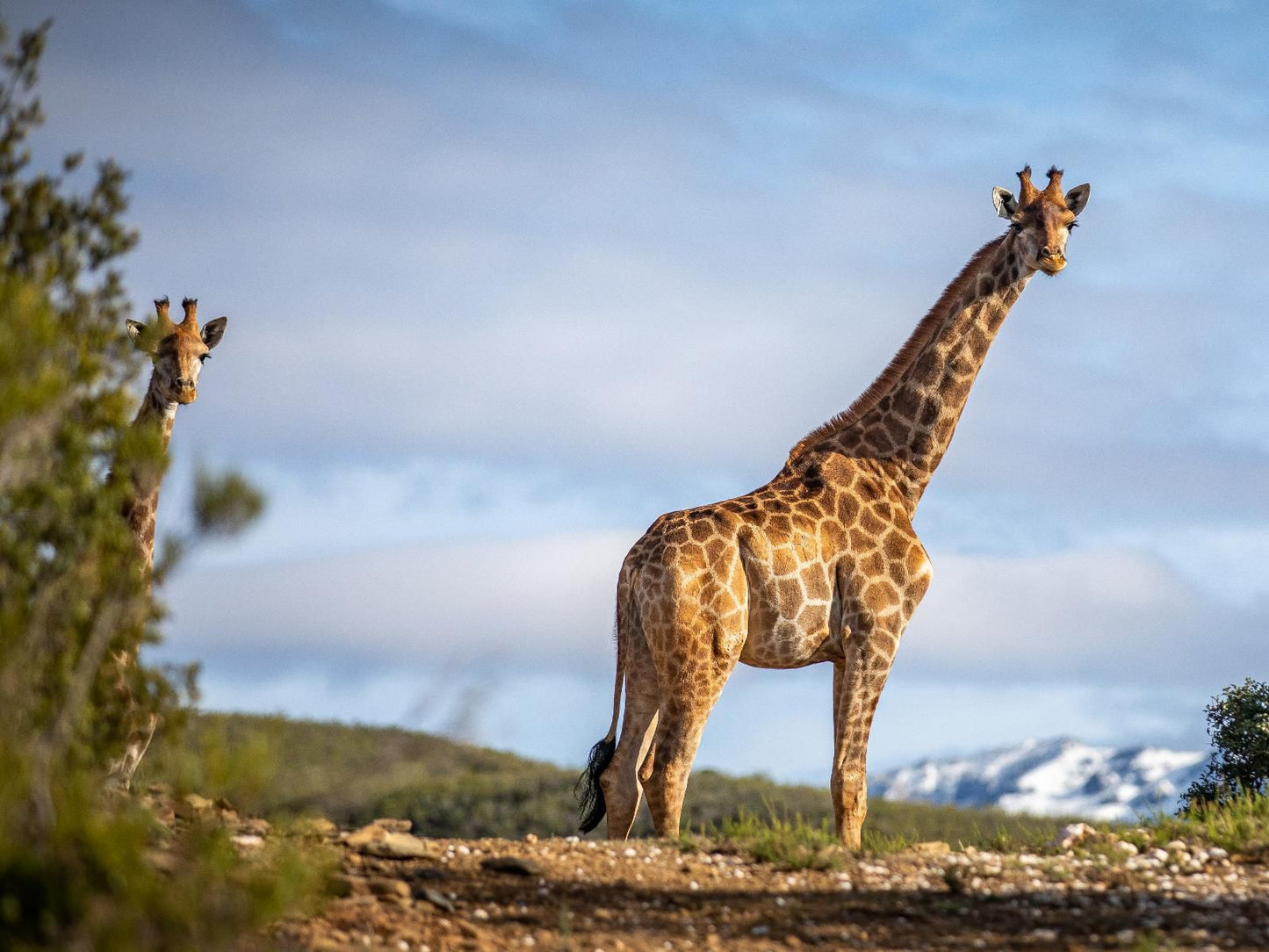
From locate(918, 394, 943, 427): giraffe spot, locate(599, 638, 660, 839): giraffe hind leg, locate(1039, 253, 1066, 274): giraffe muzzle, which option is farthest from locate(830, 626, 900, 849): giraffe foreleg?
locate(1039, 253, 1066, 274): giraffe muzzle

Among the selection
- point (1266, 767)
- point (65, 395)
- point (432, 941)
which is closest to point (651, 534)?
point (432, 941)

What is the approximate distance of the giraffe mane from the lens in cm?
1448

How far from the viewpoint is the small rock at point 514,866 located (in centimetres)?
1007

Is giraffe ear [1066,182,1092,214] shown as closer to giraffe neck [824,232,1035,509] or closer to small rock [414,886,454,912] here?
giraffe neck [824,232,1035,509]

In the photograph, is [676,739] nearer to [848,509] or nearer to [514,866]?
[514,866]

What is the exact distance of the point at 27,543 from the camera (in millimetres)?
8453

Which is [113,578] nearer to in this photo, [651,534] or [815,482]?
[651,534]

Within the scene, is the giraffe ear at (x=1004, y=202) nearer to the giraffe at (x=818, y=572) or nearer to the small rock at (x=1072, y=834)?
the giraffe at (x=818, y=572)

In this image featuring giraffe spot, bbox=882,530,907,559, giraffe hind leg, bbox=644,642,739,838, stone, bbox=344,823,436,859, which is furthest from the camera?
giraffe spot, bbox=882,530,907,559

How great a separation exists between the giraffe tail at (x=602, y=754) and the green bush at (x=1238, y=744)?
21.5ft

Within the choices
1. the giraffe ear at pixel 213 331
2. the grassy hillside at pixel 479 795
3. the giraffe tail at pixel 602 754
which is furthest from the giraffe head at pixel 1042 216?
the grassy hillside at pixel 479 795

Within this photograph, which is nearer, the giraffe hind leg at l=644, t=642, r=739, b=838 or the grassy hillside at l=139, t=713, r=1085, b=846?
the giraffe hind leg at l=644, t=642, r=739, b=838

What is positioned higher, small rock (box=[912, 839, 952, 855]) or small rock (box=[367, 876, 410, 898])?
small rock (box=[912, 839, 952, 855])

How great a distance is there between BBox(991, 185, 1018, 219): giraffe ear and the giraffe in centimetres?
1
